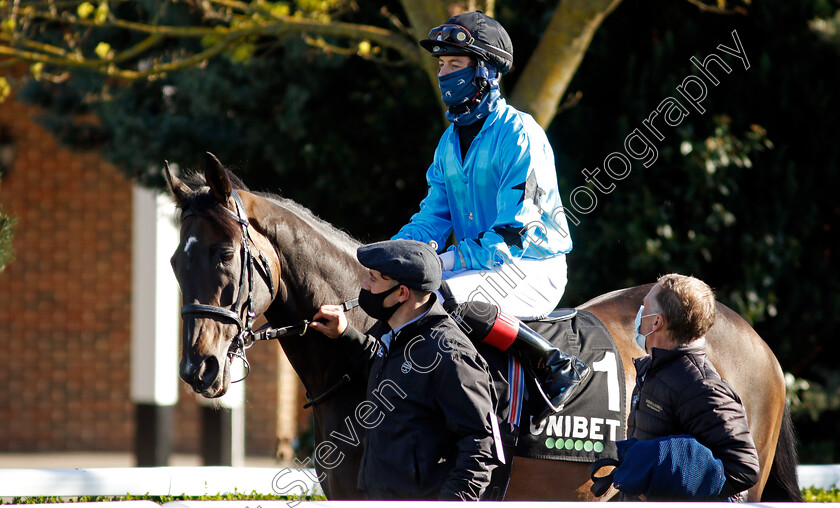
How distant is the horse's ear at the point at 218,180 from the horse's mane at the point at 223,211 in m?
0.03

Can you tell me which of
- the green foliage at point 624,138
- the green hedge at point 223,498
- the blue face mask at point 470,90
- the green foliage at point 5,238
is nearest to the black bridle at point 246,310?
the green hedge at point 223,498

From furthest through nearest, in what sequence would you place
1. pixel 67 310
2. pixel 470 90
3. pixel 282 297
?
pixel 67 310 < pixel 470 90 < pixel 282 297

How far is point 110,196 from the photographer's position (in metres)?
10.6

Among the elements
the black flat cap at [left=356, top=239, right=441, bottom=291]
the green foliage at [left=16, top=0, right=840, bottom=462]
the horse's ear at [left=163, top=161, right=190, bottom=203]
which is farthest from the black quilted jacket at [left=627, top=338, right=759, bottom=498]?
the green foliage at [left=16, top=0, right=840, bottom=462]

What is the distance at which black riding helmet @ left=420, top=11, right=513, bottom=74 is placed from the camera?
3.36m

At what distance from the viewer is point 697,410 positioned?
8.83 feet

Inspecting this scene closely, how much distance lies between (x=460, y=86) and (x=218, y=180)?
3.20ft

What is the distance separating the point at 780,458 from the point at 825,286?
3015 millimetres

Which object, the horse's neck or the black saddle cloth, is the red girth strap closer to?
the black saddle cloth

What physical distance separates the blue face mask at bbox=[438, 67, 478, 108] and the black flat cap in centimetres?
77

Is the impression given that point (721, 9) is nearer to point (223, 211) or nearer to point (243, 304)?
point (223, 211)

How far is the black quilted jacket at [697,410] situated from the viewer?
2.65 meters

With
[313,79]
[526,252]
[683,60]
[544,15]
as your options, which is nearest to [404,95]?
[313,79]

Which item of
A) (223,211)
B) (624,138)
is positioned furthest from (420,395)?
(624,138)
